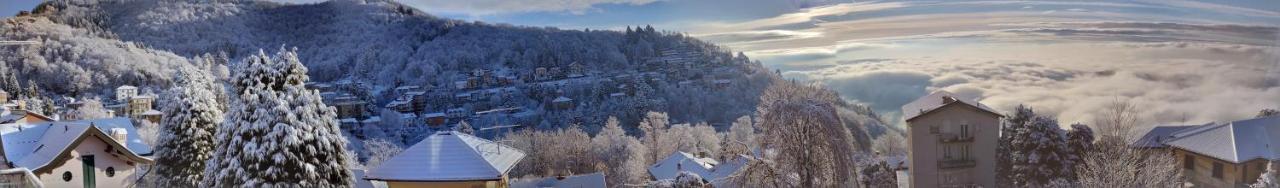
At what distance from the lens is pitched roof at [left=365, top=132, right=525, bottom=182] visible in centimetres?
739

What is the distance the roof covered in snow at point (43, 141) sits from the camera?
803cm

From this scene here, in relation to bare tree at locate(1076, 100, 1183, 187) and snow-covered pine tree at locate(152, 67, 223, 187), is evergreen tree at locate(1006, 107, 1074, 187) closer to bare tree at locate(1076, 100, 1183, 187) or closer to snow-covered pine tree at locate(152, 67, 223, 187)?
bare tree at locate(1076, 100, 1183, 187)

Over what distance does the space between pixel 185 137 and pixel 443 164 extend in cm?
259

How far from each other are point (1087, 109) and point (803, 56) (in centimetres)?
301

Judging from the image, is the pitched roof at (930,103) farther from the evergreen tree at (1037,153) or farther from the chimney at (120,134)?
the chimney at (120,134)

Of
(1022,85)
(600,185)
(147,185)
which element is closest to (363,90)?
(600,185)

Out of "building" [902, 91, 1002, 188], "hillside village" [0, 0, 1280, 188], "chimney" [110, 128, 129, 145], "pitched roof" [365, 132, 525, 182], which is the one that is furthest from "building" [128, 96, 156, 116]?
"building" [902, 91, 1002, 188]

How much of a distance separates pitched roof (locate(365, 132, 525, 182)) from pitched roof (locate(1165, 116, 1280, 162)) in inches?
271

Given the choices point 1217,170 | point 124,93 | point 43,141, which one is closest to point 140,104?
point 124,93

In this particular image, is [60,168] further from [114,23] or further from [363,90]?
[114,23]

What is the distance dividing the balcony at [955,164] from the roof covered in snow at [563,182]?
6.16m

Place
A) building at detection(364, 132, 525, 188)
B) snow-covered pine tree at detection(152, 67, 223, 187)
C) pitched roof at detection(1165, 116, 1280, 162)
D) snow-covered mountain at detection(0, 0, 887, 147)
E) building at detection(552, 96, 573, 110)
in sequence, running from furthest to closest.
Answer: building at detection(552, 96, 573, 110)
snow-covered mountain at detection(0, 0, 887, 147)
snow-covered pine tree at detection(152, 67, 223, 187)
pitched roof at detection(1165, 116, 1280, 162)
building at detection(364, 132, 525, 188)

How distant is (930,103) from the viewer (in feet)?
31.0

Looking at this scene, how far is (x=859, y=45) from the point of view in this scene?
30.8ft
